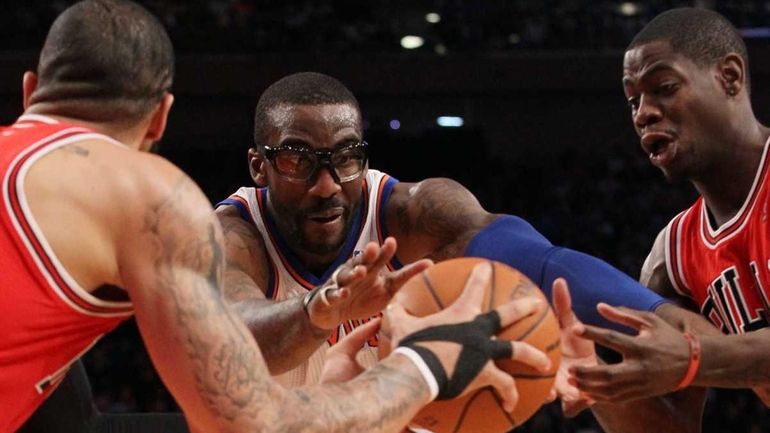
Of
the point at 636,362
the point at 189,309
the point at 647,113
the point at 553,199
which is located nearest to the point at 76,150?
the point at 189,309

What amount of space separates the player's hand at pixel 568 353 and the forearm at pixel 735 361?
1.19ft

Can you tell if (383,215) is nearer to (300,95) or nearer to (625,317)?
(300,95)

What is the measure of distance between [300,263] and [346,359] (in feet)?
5.03

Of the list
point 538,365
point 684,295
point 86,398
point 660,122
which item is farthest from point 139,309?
point 684,295

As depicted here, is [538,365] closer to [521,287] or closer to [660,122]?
[521,287]

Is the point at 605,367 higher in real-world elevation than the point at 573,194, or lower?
lower

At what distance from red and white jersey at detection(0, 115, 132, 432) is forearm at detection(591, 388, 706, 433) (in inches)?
98.0

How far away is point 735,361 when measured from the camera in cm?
363

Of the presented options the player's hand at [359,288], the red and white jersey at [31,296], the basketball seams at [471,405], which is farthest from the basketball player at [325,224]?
the red and white jersey at [31,296]

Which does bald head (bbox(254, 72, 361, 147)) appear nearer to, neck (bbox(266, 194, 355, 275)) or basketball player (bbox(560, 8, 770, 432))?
neck (bbox(266, 194, 355, 275))

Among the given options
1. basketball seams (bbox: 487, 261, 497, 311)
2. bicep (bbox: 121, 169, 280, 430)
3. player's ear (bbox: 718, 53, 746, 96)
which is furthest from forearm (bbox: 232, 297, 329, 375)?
player's ear (bbox: 718, 53, 746, 96)

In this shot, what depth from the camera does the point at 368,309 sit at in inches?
141

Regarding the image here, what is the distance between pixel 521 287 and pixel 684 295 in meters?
1.82

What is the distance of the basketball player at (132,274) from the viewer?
97.2 inches
